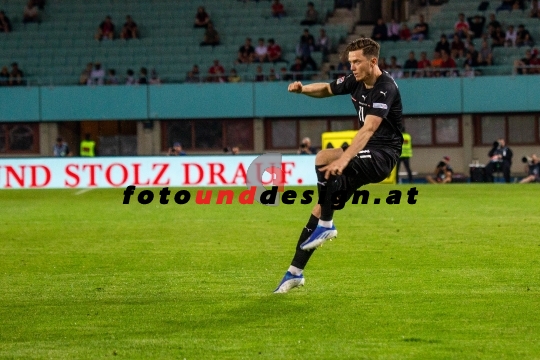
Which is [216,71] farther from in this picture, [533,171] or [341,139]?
[533,171]

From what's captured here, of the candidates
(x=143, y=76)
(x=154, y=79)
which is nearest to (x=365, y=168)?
(x=143, y=76)

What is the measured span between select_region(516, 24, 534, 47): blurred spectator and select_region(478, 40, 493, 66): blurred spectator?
111 centimetres

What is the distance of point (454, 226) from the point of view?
1575cm

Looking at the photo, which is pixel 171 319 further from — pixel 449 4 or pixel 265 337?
pixel 449 4

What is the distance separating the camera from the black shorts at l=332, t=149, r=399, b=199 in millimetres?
8516

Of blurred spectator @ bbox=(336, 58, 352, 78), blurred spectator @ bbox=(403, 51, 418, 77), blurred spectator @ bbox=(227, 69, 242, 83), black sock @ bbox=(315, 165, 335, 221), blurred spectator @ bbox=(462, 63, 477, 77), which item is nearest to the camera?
black sock @ bbox=(315, 165, 335, 221)

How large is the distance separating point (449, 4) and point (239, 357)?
34.6 metres

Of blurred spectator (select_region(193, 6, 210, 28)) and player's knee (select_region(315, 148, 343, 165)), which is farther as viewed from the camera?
blurred spectator (select_region(193, 6, 210, 28))

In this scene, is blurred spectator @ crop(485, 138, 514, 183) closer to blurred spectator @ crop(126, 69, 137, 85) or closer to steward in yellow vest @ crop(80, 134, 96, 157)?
blurred spectator @ crop(126, 69, 137, 85)

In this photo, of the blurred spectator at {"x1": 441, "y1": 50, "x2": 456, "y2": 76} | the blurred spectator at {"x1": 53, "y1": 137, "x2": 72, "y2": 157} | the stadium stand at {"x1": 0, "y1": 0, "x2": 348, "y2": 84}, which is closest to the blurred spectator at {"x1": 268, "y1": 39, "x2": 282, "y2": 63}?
the stadium stand at {"x1": 0, "y1": 0, "x2": 348, "y2": 84}

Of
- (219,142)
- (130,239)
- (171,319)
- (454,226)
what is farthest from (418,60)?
(171,319)

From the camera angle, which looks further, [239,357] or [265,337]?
[265,337]

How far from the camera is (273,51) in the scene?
121 ft

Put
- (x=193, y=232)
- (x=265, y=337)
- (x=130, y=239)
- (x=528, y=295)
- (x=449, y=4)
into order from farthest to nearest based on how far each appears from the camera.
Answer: (x=449, y=4) → (x=193, y=232) → (x=130, y=239) → (x=528, y=295) → (x=265, y=337)
